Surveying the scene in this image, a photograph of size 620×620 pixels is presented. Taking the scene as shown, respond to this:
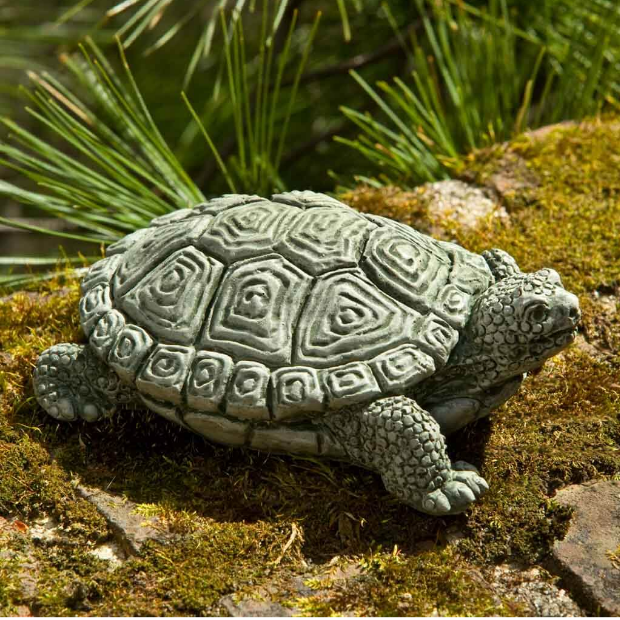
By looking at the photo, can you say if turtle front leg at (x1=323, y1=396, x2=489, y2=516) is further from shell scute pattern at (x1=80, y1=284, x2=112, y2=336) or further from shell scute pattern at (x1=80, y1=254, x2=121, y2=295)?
shell scute pattern at (x1=80, y1=254, x2=121, y2=295)

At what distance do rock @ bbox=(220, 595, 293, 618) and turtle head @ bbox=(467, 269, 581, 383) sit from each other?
1.04 m

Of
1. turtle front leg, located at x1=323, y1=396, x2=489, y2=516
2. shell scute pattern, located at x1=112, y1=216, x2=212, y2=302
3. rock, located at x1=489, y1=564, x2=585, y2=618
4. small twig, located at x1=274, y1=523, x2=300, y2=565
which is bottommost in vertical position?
rock, located at x1=489, y1=564, x2=585, y2=618

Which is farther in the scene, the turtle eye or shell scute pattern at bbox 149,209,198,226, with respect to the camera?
shell scute pattern at bbox 149,209,198,226

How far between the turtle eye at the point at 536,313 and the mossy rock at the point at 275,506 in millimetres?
488

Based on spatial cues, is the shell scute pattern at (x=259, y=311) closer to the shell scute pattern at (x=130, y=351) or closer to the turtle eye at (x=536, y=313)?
the shell scute pattern at (x=130, y=351)

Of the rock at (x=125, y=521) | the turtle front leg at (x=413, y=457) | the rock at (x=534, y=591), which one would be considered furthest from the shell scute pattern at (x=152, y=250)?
the rock at (x=534, y=591)

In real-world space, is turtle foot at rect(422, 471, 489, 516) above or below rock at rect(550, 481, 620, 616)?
above

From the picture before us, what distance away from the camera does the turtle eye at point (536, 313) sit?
8.87ft

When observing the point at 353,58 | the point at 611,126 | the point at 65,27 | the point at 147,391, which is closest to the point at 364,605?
the point at 147,391

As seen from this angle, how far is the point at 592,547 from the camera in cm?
257

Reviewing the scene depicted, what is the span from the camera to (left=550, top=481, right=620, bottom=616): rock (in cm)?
243

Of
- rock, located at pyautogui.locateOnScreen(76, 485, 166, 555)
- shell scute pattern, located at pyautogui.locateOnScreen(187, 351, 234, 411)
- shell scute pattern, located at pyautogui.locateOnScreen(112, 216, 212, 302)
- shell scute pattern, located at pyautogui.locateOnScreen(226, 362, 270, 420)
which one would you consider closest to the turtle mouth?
shell scute pattern, located at pyautogui.locateOnScreen(226, 362, 270, 420)

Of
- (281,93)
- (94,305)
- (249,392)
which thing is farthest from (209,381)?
(281,93)

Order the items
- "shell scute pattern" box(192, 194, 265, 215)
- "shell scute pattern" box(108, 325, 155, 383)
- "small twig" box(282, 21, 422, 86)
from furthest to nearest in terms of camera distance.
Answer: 1. "small twig" box(282, 21, 422, 86)
2. "shell scute pattern" box(192, 194, 265, 215)
3. "shell scute pattern" box(108, 325, 155, 383)
